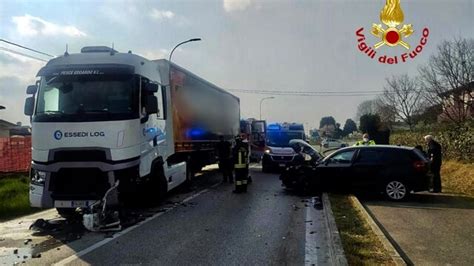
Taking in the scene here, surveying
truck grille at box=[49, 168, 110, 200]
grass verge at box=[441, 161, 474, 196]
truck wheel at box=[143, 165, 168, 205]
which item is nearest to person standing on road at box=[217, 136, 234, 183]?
truck wheel at box=[143, 165, 168, 205]

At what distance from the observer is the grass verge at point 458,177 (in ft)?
47.7

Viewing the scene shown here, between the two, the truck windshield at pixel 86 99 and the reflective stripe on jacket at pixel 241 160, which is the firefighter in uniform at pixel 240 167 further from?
the truck windshield at pixel 86 99

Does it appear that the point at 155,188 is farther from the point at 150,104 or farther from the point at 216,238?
the point at 216,238

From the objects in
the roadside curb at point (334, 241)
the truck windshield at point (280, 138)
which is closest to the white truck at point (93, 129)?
the roadside curb at point (334, 241)

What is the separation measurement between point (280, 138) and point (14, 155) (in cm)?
1231

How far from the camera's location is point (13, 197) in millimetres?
13016

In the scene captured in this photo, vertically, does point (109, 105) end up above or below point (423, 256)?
above

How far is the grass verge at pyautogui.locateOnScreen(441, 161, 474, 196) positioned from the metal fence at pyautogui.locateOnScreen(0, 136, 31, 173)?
16.9m

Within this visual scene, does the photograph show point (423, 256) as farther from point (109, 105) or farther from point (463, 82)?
point (463, 82)

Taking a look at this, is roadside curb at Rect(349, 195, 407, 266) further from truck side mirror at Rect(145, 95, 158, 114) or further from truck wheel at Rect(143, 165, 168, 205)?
truck side mirror at Rect(145, 95, 158, 114)

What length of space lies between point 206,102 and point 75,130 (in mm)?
9379

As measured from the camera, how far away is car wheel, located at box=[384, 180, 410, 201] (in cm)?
1241

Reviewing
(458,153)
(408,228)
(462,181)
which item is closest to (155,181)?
(408,228)

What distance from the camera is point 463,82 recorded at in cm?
3422
